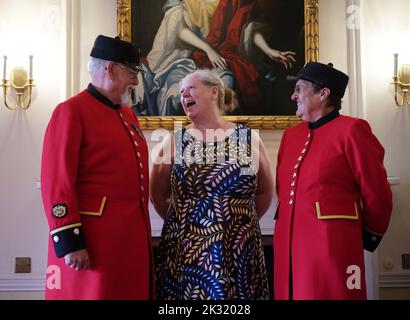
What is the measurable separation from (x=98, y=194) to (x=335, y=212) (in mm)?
856

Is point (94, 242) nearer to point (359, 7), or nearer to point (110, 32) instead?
point (110, 32)

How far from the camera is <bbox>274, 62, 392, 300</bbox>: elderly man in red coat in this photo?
71.0 inches

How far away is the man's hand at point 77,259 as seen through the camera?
5.32 ft

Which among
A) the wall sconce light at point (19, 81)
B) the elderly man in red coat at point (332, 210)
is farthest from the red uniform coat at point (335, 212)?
the wall sconce light at point (19, 81)

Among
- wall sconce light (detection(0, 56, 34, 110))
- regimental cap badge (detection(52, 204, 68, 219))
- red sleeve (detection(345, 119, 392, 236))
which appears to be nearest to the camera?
regimental cap badge (detection(52, 204, 68, 219))

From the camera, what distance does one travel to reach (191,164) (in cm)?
198

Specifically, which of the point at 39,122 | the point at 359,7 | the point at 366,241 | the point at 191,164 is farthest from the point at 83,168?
the point at 359,7

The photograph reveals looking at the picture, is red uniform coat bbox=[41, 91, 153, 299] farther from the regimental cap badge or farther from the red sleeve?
the red sleeve

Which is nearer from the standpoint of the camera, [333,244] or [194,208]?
[333,244]

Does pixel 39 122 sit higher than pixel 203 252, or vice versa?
pixel 39 122

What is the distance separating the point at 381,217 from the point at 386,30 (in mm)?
1943

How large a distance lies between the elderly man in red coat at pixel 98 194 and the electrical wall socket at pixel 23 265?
167 centimetres

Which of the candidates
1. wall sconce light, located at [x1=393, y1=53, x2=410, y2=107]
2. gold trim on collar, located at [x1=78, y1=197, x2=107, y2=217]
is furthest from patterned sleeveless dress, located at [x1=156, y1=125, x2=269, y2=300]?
wall sconce light, located at [x1=393, y1=53, x2=410, y2=107]

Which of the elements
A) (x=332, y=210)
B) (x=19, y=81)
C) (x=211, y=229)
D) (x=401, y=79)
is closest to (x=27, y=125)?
(x=19, y=81)
